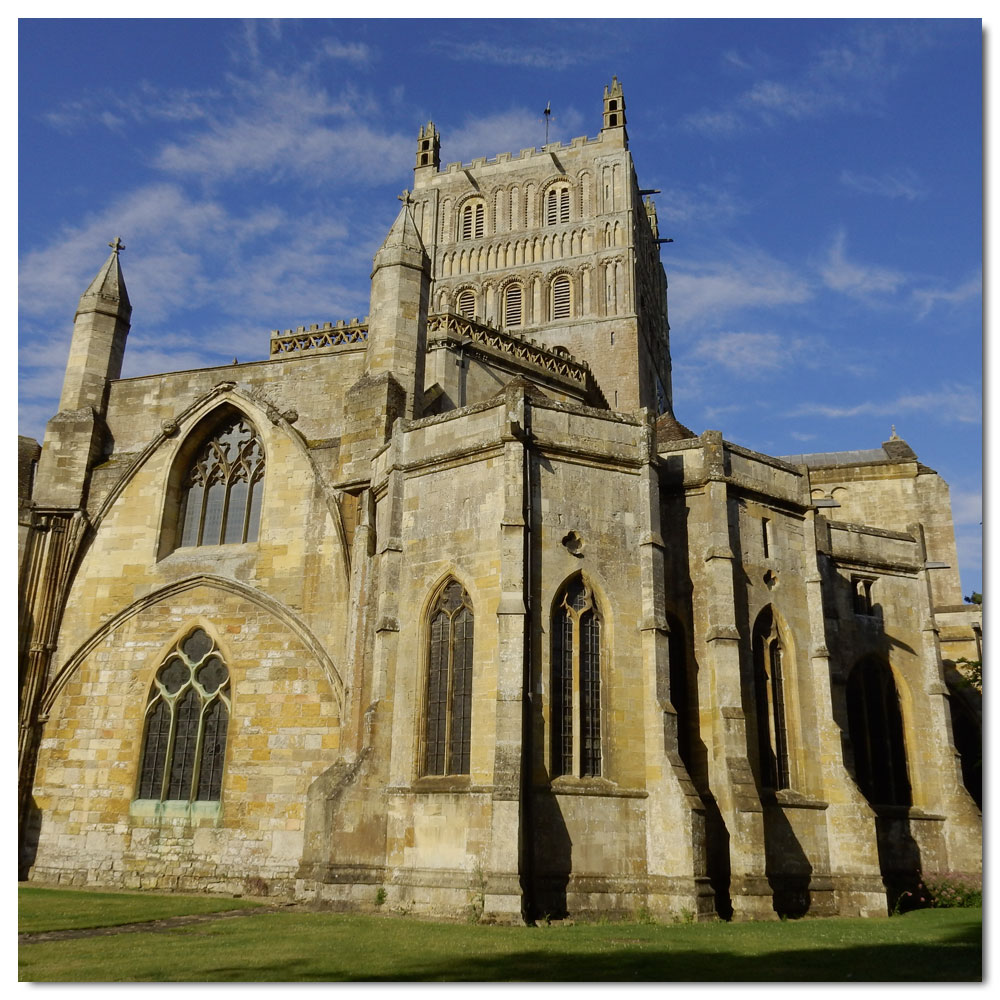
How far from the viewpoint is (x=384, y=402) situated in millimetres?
20984

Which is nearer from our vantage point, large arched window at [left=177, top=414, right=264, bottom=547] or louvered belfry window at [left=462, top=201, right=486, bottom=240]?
large arched window at [left=177, top=414, right=264, bottom=547]

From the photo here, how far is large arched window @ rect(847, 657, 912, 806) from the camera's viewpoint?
2152cm

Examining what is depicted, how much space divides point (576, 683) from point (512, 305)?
34.1m

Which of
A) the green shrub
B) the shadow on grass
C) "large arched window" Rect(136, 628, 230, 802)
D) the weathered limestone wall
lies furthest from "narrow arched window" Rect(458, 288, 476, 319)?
the shadow on grass

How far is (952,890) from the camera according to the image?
65.2ft

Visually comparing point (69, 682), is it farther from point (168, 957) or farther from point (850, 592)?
point (850, 592)

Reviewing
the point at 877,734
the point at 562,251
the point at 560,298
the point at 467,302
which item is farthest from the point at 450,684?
the point at 562,251

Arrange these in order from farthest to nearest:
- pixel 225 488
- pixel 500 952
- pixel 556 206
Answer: pixel 556 206, pixel 225 488, pixel 500 952

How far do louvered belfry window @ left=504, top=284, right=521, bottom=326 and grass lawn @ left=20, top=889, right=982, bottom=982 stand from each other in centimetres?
3563

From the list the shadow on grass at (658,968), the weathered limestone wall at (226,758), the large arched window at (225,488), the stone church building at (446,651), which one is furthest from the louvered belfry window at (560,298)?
the shadow on grass at (658,968)

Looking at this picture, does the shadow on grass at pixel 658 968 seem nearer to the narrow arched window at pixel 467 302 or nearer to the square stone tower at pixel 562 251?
the square stone tower at pixel 562 251

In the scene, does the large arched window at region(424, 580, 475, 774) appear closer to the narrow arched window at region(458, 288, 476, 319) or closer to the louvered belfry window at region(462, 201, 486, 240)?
the narrow arched window at region(458, 288, 476, 319)

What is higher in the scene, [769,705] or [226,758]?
[769,705]

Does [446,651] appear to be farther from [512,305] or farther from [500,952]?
[512,305]
